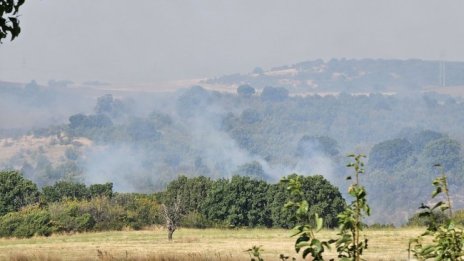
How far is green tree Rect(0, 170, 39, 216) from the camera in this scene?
107 m

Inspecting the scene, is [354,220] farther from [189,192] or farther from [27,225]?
[189,192]

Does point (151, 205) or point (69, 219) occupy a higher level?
point (151, 205)

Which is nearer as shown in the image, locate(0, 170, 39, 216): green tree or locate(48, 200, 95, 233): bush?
locate(48, 200, 95, 233): bush

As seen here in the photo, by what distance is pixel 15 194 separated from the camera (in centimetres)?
10931

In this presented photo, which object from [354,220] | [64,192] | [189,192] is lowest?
[354,220]

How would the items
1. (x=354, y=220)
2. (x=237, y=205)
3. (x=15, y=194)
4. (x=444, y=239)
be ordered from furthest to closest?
(x=237, y=205)
(x=15, y=194)
(x=444, y=239)
(x=354, y=220)

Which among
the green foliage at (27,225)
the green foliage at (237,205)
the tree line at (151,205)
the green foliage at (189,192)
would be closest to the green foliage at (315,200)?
the tree line at (151,205)

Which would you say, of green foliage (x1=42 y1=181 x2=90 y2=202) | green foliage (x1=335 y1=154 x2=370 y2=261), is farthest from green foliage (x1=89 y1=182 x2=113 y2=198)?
green foliage (x1=335 y1=154 x2=370 y2=261)

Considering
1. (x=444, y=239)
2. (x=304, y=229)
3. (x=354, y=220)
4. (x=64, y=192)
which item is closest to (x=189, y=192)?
(x=64, y=192)

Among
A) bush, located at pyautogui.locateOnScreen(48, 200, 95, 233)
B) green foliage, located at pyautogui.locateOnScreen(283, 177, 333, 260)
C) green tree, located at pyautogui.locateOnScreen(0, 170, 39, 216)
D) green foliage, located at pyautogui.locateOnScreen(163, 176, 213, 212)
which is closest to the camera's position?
green foliage, located at pyautogui.locateOnScreen(283, 177, 333, 260)

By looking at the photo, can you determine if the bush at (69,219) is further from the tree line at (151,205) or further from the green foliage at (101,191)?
the green foliage at (101,191)

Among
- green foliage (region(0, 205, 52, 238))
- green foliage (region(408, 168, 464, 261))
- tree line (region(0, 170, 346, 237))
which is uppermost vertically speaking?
tree line (region(0, 170, 346, 237))

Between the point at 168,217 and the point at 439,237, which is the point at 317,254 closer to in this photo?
the point at 439,237

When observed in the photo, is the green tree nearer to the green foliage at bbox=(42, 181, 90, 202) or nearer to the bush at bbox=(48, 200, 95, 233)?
the green foliage at bbox=(42, 181, 90, 202)
